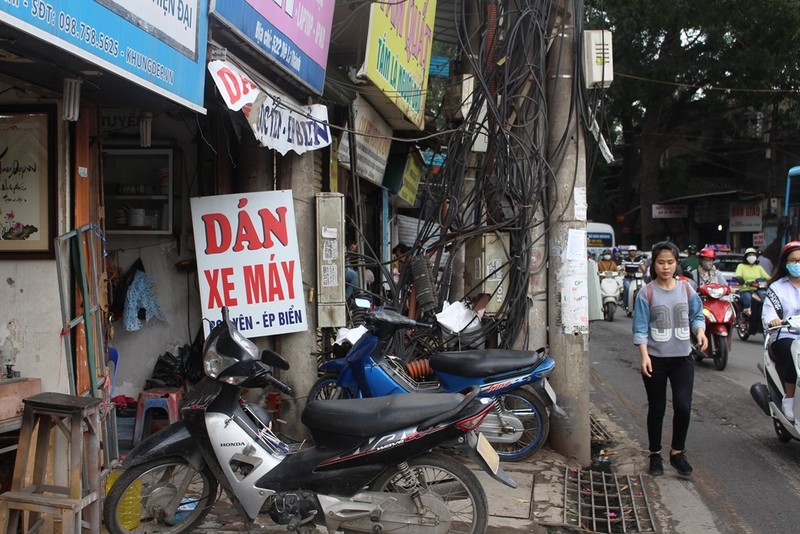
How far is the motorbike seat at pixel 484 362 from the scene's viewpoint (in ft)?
17.9

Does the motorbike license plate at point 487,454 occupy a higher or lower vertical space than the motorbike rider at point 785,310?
lower

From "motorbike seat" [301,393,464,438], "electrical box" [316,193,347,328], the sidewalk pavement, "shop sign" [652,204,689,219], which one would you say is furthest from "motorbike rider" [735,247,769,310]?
"shop sign" [652,204,689,219]

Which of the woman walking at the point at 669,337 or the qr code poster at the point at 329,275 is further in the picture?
the qr code poster at the point at 329,275

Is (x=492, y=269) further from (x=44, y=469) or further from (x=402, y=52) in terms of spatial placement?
(x=44, y=469)

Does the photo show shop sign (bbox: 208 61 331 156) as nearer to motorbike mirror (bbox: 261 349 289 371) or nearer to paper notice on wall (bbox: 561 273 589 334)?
motorbike mirror (bbox: 261 349 289 371)

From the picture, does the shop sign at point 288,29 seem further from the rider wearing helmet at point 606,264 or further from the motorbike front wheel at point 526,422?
the rider wearing helmet at point 606,264

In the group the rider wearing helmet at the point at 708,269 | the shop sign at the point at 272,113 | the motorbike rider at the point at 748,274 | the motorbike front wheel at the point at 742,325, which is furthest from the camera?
the motorbike rider at the point at 748,274

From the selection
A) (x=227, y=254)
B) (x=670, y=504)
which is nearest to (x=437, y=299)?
(x=227, y=254)

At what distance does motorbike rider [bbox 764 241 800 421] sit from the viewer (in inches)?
222

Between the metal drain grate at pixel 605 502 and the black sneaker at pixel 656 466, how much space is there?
115 millimetres

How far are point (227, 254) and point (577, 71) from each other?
330 cm

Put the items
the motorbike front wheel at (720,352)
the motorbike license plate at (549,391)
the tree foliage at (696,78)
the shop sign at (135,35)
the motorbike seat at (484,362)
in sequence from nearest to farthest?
the shop sign at (135,35) < the motorbike seat at (484,362) < the motorbike license plate at (549,391) < the motorbike front wheel at (720,352) < the tree foliage at (696,78)

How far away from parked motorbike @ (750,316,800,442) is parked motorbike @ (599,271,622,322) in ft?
35.5

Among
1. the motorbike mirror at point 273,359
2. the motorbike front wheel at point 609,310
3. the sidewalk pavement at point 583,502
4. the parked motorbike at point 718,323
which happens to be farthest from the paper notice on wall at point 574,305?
the motorbike front wheel at point 609,310
